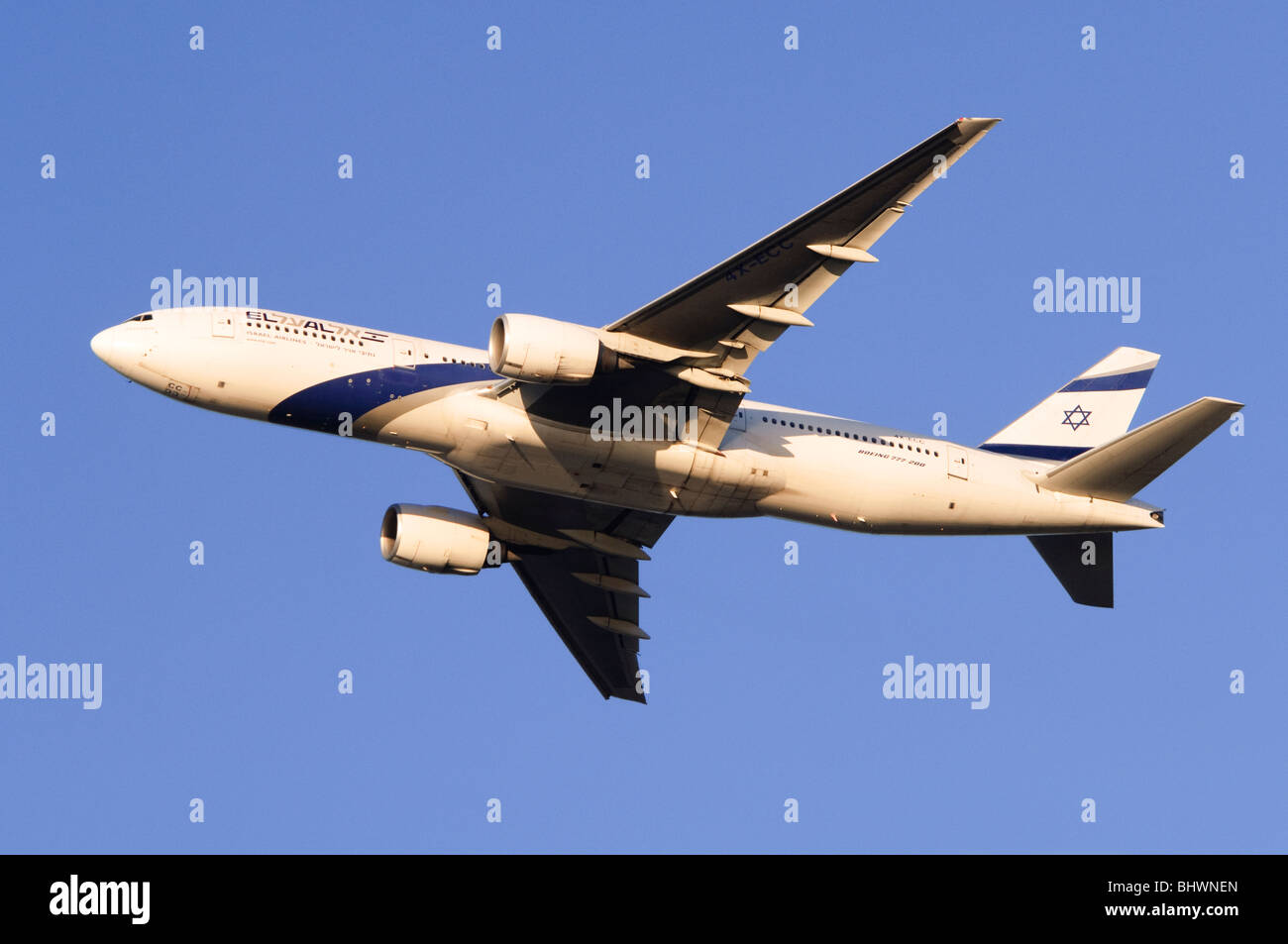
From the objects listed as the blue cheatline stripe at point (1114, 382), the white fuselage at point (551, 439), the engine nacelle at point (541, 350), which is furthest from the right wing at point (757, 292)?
the blue cheatline stripe at point (1114, 382)

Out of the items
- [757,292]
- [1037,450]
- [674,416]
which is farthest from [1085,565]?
[757,292]

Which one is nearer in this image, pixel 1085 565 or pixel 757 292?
pixel 757 292

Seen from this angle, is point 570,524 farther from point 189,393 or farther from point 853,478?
point 189,393

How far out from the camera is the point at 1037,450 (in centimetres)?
4747

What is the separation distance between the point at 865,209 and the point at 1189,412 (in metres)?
10.7

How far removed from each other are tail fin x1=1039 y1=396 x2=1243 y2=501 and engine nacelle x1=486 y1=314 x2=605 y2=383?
583 inches

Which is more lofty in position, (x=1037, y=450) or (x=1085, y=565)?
(x=1037, y=450)

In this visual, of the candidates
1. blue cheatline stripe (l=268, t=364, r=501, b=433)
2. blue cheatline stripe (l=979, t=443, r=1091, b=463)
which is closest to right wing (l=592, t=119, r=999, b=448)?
blue cheatline stripe (l=268, t=364, r=501, b=433)

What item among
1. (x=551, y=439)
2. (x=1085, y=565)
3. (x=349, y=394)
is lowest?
(x=1085, y=565)

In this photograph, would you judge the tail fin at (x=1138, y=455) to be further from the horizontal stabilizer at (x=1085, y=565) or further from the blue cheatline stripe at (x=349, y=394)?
the blue cheatline stripe at (x=349, y=394)

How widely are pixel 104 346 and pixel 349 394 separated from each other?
20.1 feet

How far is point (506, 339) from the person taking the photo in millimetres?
37219

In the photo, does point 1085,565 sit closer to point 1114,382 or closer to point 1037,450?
point 1037,450

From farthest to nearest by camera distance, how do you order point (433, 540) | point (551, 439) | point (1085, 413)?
1. point (1085, 413)
2. point (433, 540)
3. point (551, 439)
